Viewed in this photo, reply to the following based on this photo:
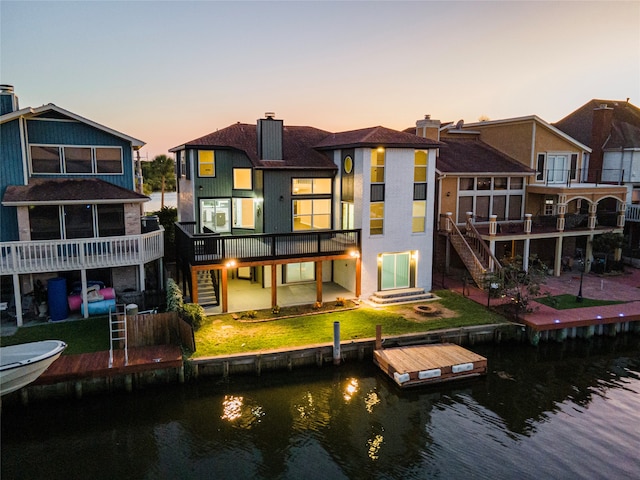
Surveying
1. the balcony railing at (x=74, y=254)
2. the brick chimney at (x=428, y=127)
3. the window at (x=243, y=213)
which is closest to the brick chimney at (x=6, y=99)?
the balcony railing at (x=74, y=254)

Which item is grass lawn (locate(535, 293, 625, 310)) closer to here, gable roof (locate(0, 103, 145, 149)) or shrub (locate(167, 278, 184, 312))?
shrub (locate(167, 278, 184, 312))

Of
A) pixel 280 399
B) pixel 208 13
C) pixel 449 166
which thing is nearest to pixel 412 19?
pixel 449 166

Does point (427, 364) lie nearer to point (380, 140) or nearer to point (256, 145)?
point (380, 140)

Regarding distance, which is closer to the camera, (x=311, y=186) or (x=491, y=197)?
(x=311, y=186)

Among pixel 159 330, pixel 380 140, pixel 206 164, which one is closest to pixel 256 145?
pixel 206 164

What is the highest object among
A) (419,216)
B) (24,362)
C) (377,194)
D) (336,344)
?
(377,194)

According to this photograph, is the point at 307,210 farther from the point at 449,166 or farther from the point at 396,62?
the point at 396,62

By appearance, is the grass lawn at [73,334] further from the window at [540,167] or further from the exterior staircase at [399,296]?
the window at [540,167]
